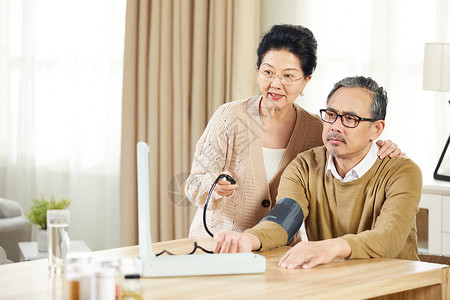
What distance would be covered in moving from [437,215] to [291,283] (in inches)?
66.0

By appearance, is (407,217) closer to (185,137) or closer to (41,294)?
(41,294)

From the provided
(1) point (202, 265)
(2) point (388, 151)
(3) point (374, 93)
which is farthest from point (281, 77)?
(1) point (202, 265)

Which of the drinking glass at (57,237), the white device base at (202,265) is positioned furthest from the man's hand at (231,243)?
the drinking glass at (57,237)

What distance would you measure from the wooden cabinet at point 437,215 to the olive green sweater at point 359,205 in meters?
1.01

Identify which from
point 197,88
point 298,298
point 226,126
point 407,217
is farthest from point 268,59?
point 197,88

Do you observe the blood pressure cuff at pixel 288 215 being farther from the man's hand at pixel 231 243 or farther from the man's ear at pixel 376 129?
the man's ear at pixel 376 129

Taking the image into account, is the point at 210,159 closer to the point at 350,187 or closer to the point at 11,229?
the point at 350,187

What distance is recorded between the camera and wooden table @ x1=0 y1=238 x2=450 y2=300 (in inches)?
59.9

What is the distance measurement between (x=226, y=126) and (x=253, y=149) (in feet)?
0.41

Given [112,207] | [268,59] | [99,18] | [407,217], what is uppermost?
[99,18]

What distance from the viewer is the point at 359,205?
2123 mm

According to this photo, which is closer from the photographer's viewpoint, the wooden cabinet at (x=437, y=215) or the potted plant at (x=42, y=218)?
the wooden cabinet at (x=437, y=215)

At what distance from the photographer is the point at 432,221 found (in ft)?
10.2

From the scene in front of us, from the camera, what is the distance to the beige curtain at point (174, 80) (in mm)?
4004
